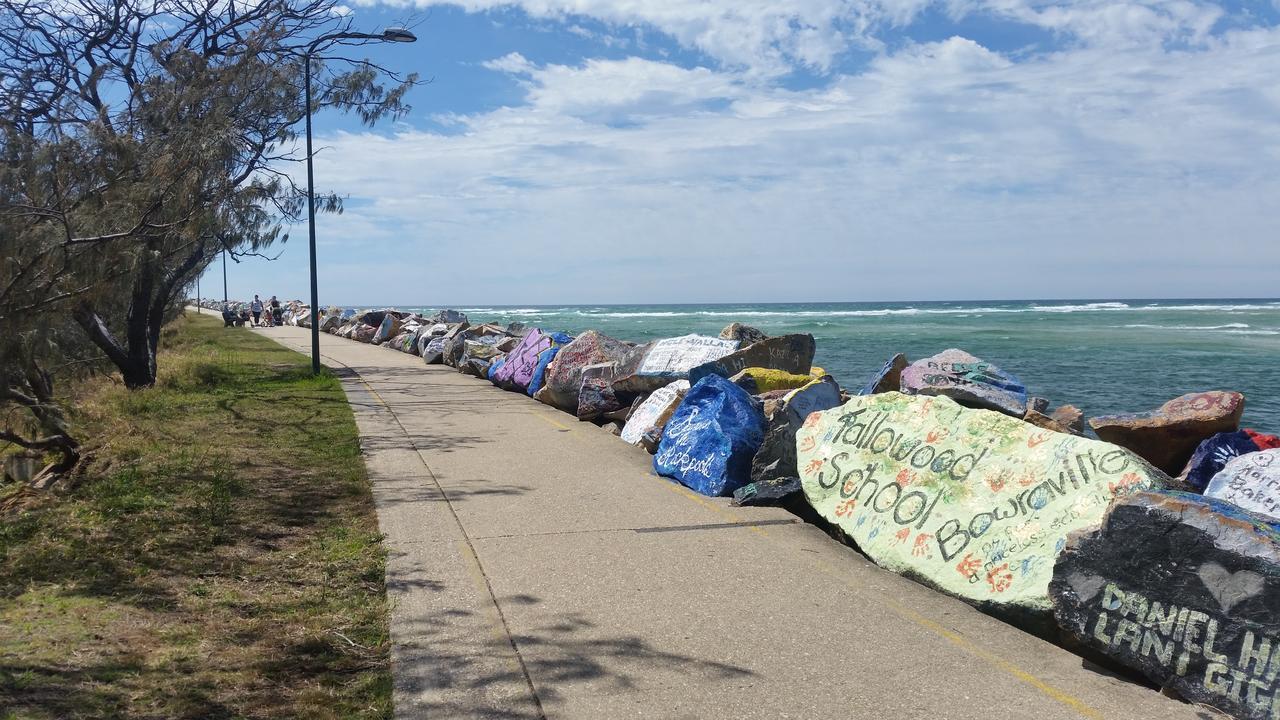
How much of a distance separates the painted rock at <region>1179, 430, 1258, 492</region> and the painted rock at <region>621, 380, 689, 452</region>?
477 cm

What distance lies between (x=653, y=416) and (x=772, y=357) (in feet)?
9.02

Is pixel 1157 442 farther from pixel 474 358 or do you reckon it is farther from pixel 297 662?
pixel 474 358

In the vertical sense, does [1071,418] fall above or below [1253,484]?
below

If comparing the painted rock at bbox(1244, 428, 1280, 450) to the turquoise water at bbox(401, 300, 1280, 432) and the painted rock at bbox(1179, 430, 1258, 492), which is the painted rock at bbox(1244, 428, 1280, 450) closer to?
the painted rock at bbox(1179, 430, 1258, 492)

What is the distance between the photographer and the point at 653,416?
10.7 meters

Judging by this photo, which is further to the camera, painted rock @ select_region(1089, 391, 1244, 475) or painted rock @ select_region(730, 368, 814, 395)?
painted rock @ select_region(730, 368, 814, 395)

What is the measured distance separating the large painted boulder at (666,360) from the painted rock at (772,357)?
6.9 inches

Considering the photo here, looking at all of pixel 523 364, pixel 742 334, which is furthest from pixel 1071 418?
pixel 523 364

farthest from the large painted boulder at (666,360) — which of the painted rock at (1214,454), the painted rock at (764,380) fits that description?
the painted rock at (1214,454)

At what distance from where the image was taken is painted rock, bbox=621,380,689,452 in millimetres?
10180

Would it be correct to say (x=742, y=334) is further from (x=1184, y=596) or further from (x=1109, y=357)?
(x=1109, y=357)

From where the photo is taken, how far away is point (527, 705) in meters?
3.90

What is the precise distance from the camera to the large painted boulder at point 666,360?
12.0m

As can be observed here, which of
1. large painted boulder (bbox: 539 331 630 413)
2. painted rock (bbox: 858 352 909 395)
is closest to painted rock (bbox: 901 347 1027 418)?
painted rock (bbox: 858 352 909 395)
